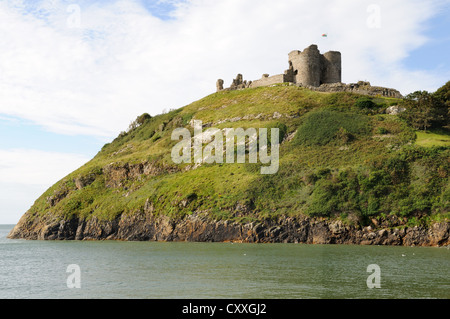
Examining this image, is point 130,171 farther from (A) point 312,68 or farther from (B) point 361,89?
(B) point 361,89

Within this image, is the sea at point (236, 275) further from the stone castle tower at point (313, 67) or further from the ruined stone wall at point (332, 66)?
the ruined stone wall at point (332, 66)

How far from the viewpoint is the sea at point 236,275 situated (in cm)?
2942

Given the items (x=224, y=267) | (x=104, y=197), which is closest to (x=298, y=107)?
(x=104, y=197)

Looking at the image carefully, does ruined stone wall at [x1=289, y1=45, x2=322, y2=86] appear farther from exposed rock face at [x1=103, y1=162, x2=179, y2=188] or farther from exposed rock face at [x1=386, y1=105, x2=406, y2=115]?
exposed rock face at [x1=103, y1=162, x2=179, y2=188]

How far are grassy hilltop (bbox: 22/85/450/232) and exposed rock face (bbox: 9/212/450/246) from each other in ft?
4.70

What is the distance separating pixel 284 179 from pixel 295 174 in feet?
7.09

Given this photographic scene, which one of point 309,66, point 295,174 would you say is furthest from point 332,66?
point 295,174

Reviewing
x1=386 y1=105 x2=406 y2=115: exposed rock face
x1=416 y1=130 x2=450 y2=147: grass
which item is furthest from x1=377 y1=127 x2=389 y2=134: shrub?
x1=386 y1=105 x2=406 y2=115: exposed rock face

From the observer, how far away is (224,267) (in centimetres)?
4134

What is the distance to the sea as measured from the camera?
2942 centimetres

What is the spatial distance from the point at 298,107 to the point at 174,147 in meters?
30.6

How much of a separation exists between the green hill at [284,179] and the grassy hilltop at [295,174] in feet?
0.63

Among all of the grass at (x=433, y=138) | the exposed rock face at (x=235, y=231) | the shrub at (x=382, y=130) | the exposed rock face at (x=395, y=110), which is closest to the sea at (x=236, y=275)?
the exposed rock face at (x=235, y=231)
